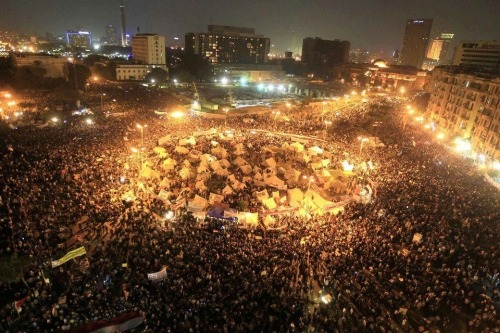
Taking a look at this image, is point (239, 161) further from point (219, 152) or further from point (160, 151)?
point (160, 151)

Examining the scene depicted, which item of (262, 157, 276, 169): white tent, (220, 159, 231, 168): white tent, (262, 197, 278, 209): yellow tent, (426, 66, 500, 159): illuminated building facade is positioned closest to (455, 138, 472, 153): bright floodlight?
(426, 66, 500, 159): illuminated building facade

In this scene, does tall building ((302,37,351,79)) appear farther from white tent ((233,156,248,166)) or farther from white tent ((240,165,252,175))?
white tent ((240,165,252,175))

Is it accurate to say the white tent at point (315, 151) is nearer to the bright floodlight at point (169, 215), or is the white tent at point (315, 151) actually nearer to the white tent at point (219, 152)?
the white tent at point (219, 152)

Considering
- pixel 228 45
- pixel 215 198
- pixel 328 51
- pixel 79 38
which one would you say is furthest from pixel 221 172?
pixel 79 38

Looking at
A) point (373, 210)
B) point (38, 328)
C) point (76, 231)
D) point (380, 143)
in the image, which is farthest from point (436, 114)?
point (38, 328)

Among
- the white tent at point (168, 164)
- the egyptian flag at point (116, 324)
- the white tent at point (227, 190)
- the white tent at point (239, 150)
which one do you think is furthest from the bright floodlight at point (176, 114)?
the egyptian flag at point (116, 324)

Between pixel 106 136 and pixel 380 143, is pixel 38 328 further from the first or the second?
pixel 380 143
